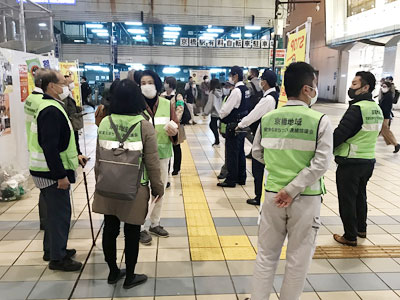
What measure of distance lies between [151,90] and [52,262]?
1764mm

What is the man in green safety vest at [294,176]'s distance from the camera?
1.98 meters

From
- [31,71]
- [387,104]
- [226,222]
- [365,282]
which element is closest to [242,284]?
[365,282]

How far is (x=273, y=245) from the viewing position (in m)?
2.17

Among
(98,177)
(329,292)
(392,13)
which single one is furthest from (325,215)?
(392,13)

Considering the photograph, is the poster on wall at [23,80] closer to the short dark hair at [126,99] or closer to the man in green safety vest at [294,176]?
the short dark hair at [126,99]

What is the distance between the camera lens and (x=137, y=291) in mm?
2645

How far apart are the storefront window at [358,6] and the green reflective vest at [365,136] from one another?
23.9ft

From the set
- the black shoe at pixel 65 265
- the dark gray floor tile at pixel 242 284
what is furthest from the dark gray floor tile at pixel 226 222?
the black shoe at pixel 65 265

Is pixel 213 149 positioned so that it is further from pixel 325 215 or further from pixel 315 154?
pixel 315 154

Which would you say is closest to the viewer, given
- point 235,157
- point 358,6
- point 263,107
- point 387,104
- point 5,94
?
point 263,107

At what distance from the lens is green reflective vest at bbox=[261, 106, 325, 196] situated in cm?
198

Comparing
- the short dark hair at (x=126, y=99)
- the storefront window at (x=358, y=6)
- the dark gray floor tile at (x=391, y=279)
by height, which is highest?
the storefront window at (x=358, y=6)

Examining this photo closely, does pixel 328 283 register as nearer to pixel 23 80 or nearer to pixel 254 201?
pixel 254 201

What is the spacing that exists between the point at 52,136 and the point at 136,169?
0.76m
